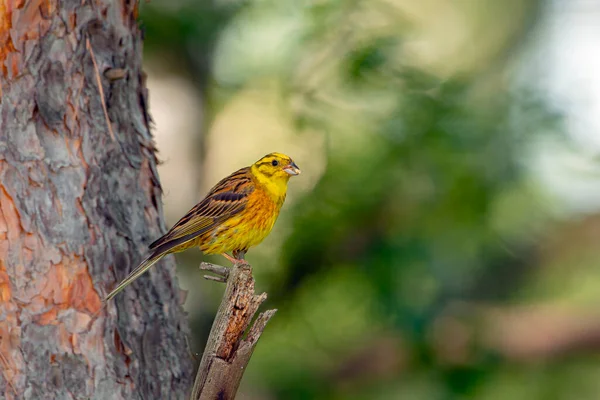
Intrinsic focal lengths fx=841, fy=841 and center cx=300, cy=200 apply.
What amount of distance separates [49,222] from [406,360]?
6.28 meters

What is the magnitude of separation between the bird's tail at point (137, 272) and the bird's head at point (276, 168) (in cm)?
133

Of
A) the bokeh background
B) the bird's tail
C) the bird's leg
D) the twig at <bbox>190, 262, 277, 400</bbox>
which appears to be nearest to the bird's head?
the bird's tail

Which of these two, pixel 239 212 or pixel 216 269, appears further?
pixel 239 212

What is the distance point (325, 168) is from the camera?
899cm

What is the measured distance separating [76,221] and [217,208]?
1.20 metres

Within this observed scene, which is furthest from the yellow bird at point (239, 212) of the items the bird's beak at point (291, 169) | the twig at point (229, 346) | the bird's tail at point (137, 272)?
Result: the twig at point (229, 346)

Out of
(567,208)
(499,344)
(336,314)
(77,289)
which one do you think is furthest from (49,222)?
(567,208)

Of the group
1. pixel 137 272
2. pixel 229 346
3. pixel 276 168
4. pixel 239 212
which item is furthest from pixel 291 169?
pixel 229 346

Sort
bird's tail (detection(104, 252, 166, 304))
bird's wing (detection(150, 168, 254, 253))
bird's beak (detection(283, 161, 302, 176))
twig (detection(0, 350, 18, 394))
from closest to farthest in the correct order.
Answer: twig (detection(0, 350, 18, 394)) < bird's tail (detection(104, 252, 166, 304)) < bird's wing (detection(150, 168, 254, 253)) < bird's beak (detection(283, 161, 302, 176))

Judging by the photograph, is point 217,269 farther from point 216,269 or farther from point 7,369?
point 7,369

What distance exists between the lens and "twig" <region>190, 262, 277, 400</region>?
3.89m

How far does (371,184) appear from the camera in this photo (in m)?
8.92

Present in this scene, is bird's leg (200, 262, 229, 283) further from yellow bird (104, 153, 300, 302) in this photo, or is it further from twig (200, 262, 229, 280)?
yellow bird (104, 153, 300, 302)

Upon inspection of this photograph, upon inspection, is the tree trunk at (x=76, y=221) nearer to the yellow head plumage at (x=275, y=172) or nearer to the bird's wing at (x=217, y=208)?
the bird's wing at (x=217, y=208)
